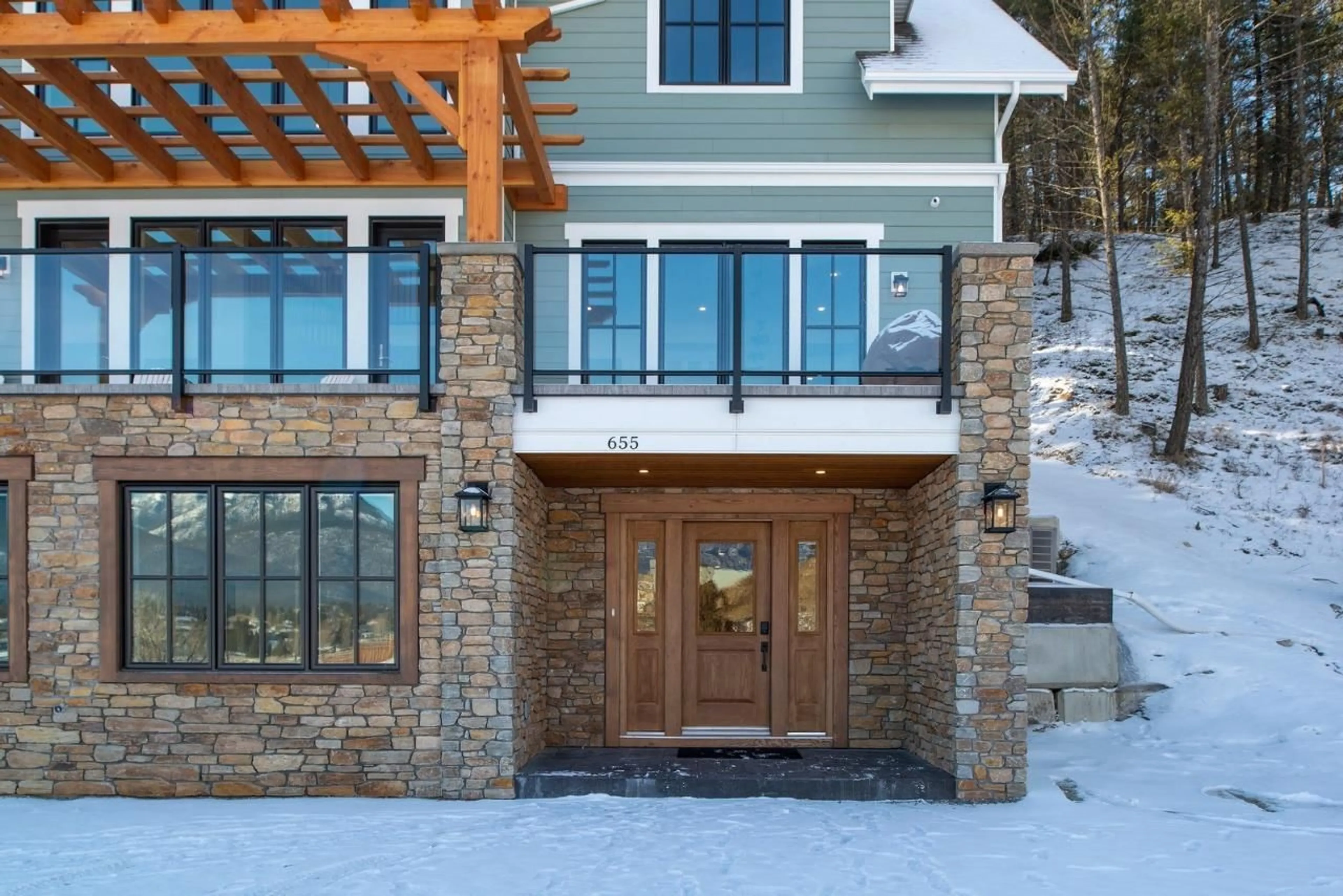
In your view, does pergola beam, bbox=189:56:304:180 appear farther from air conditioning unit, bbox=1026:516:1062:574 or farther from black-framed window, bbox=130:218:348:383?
air conditioning unit, bbox=1026:516:1062:574

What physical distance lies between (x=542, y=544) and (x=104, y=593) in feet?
11.7

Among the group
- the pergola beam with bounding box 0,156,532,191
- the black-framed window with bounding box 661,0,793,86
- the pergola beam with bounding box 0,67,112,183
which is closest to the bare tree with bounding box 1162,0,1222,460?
the black-framed window with bounding box 661,0,793,86

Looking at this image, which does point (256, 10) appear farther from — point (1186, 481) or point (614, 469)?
point (1186, 481)

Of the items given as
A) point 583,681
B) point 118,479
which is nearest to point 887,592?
point 583,681

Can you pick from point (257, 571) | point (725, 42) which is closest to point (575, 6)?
point (725, 42)

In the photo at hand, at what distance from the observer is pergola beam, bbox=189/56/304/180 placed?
29.5 ft

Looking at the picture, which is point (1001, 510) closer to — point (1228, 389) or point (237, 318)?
point (237, 318)

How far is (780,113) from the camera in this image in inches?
452

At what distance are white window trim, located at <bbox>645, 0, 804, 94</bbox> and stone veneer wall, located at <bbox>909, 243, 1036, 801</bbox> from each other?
11.8 feet

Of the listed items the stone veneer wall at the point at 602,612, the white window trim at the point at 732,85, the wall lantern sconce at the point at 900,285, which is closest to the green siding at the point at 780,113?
the white window trim at the point at 732,85

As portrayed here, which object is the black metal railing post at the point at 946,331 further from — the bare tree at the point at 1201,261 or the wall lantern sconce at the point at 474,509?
the bare tree at the point at 1201,261

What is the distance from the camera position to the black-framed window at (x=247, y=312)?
347 inches

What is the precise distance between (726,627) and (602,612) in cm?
118

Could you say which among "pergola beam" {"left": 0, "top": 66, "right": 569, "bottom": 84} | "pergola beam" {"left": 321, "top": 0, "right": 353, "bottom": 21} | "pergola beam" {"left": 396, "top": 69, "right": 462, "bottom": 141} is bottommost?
"pergola beam" {"left": 396, "top": 69, "right": 462, "bottom": 141}
